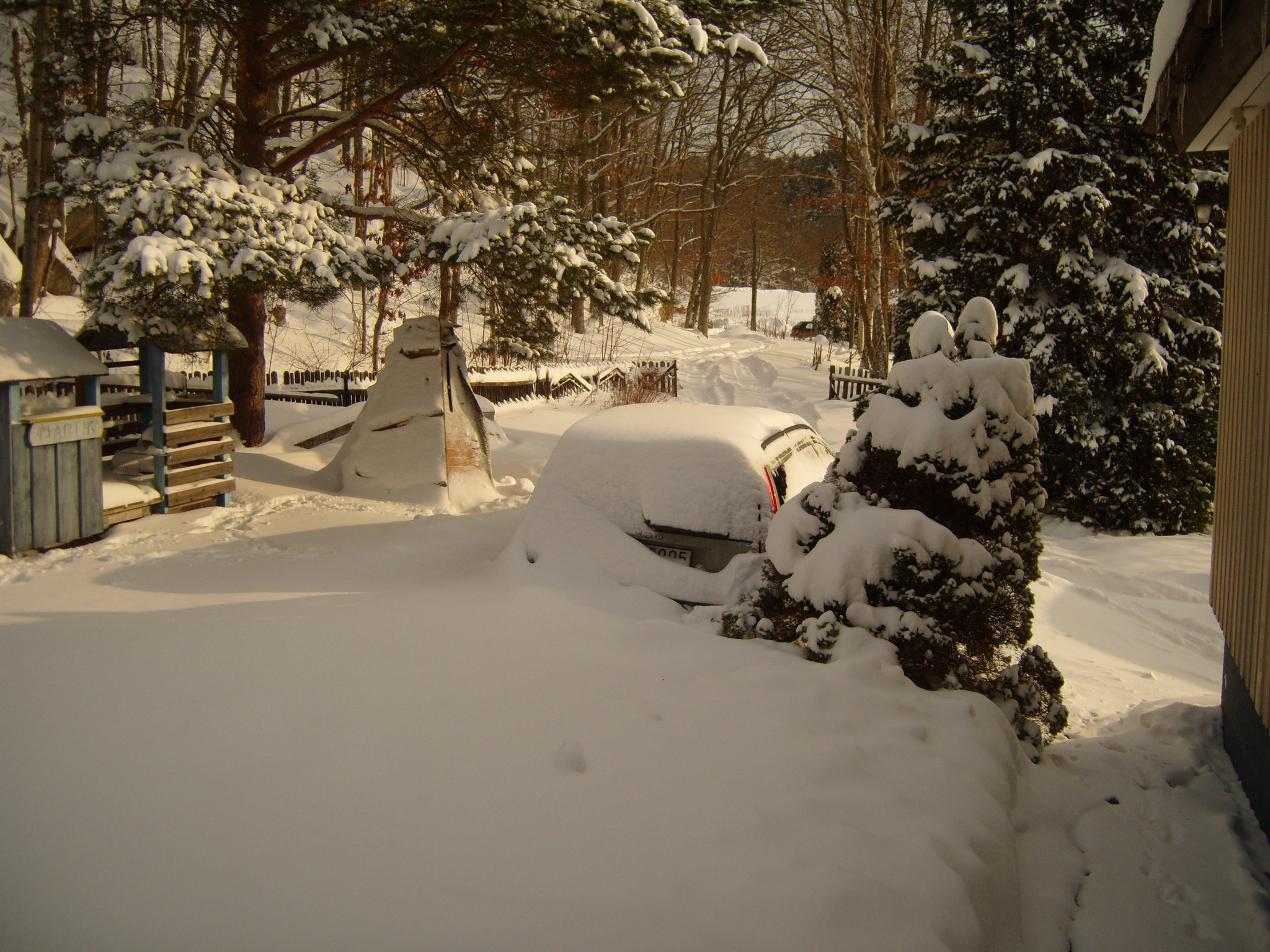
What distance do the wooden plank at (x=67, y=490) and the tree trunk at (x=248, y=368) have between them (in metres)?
3.59

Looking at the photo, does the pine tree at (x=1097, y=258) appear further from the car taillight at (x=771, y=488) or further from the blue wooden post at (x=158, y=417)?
the blue wooden post at (x=158, y=417)

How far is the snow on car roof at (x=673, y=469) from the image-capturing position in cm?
506

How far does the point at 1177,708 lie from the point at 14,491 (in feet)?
25.3

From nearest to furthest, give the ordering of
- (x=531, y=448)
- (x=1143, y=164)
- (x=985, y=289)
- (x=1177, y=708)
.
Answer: (x=1177, y=708)
(x=1143, y=164)
(x=985, y=289)
(x=531, y=448)

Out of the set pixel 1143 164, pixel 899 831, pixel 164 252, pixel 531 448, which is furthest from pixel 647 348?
pixel 899 831

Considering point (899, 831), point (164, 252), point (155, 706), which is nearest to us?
point (899, 831)

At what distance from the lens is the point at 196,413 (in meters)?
7.98

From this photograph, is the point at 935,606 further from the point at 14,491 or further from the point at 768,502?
the point at 14,491

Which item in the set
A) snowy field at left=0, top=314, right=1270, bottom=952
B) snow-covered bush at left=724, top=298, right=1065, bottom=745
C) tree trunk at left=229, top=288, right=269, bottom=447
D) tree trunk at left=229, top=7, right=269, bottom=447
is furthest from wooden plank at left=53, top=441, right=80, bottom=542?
snow-covered bush at left=724, top=298, right=1065, bottom=745

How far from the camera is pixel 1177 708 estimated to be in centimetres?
476

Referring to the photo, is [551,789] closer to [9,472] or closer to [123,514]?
[9,472]

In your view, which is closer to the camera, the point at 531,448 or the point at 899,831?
the point at 899,831

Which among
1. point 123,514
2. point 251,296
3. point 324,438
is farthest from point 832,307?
point 123,514

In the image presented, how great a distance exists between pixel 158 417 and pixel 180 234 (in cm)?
164
